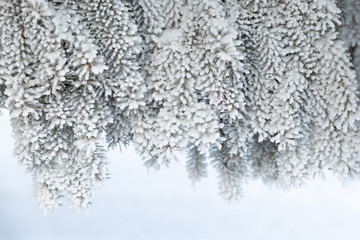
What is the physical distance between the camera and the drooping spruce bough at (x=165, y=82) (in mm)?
546

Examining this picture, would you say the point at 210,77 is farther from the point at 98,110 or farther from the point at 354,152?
the point at 354,152

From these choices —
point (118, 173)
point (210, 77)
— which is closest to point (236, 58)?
point (210, 77)

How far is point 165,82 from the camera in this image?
0.62 metres

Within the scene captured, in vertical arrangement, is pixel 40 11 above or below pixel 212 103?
above

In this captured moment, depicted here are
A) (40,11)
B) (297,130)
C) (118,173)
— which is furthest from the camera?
(118,173)

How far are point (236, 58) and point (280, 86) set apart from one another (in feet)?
0.41

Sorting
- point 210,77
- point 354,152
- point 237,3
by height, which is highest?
point 237,3

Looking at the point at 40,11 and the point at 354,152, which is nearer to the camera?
the point at 40,11

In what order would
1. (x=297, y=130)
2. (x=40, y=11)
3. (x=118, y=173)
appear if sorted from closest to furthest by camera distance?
(x=40, y=11) < (x=297, y=130) < (x=118, y=173)

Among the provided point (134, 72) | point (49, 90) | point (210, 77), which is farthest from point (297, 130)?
point (49, 90)

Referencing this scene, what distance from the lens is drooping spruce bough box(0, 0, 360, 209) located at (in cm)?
55

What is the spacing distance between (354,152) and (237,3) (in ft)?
1.27

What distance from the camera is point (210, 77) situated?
0.60m

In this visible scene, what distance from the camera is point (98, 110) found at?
1.99ft
